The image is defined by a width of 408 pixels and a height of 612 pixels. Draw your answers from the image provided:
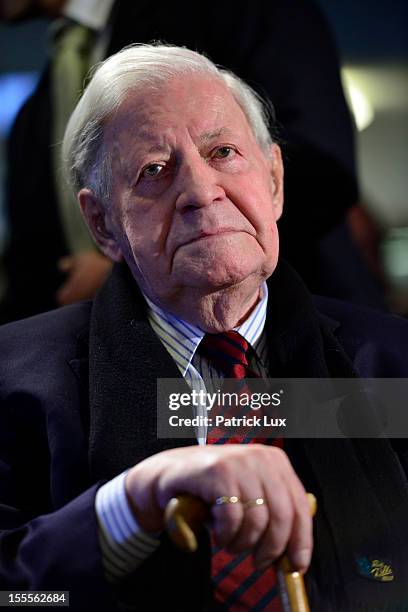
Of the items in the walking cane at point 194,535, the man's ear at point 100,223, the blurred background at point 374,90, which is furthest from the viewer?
the blurred background at point 374,90

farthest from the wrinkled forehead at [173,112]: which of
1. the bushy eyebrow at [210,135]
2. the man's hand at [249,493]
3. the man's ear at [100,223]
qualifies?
the man's hand at [249,493]

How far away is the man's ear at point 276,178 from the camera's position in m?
1.17

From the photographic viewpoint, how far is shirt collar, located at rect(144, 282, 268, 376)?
1.02 metres

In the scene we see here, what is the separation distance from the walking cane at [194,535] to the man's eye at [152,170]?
1.39 feet

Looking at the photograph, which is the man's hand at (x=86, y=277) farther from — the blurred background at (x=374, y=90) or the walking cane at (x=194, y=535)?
the walking cane at (x=194, y=535)

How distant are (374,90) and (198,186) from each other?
3388mm

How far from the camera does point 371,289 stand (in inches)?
68.4

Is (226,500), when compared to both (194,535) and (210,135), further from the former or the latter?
(210,135)

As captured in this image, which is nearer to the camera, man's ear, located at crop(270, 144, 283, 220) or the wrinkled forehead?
the wrinkled forehead

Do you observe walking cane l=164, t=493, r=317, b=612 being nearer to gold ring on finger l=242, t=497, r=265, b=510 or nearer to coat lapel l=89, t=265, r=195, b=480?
gold ring on finger l=242, t=497, r=265, b=510

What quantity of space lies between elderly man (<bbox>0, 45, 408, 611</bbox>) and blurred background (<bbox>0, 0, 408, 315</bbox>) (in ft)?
4.35

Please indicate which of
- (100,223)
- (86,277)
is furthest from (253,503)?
(86,277)

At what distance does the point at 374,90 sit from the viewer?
13.7 feet

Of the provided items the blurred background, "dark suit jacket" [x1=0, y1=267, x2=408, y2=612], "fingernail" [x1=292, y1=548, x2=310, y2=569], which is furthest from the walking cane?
the blurred background
